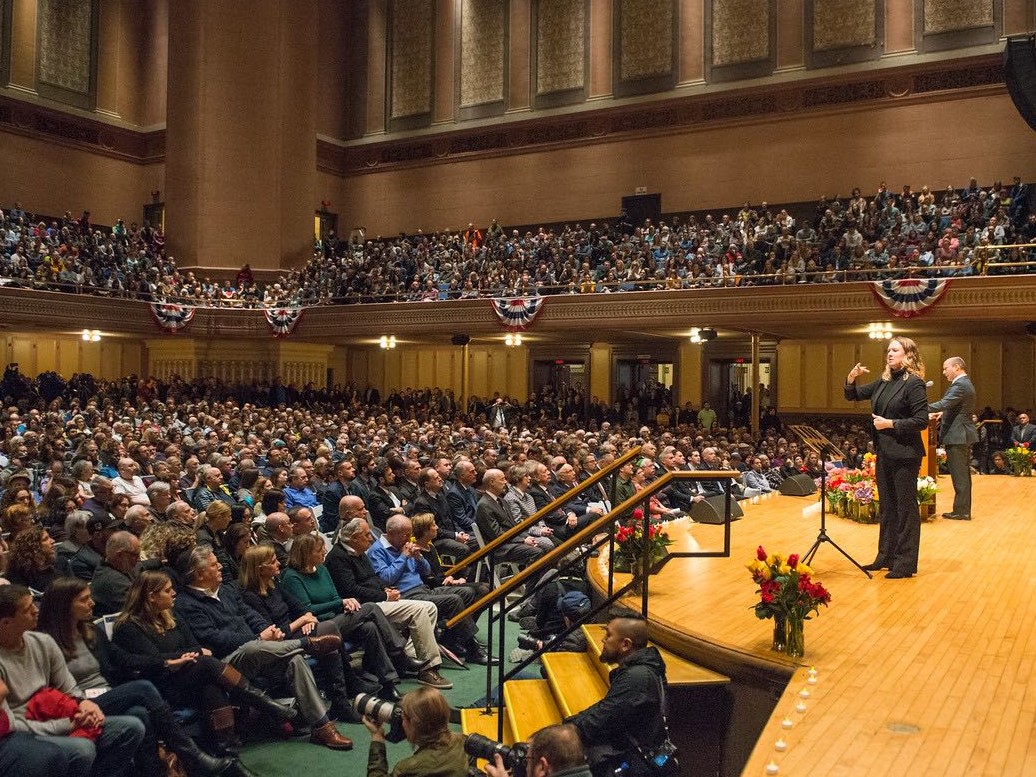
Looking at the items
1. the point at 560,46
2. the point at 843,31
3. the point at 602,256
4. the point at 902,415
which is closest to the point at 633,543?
the point at 902,415

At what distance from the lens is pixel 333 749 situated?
17.0 ft

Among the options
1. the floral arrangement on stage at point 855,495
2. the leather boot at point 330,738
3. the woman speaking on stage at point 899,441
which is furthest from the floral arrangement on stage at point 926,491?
the leather boot at point 330,738

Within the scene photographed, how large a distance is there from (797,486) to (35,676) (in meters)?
10.2

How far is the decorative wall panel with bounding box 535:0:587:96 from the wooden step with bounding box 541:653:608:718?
76.6 ft

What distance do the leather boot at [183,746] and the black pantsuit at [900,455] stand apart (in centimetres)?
431

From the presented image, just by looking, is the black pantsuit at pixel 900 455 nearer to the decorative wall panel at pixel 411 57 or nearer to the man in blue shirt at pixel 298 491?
the man in blue shirt at pixel 298 491

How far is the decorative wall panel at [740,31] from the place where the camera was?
24047 millimetres

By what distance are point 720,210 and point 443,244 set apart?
731cm

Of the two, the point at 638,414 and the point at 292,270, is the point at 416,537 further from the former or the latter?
the point at 292,270

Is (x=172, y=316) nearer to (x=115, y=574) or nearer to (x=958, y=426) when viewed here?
(x=115, y=574)

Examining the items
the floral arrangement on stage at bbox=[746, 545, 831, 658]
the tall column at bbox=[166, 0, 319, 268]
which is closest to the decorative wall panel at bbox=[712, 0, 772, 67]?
the tall column at bbox=[166, 0, 319, 268]

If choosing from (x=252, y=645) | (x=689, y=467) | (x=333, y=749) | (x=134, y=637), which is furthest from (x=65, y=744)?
(x=689, y=467)

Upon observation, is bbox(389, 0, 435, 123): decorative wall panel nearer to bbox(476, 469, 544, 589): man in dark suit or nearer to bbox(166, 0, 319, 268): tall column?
bbox(166, 0, 319, 268): tall column

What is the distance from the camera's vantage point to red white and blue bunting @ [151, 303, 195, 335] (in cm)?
2311
